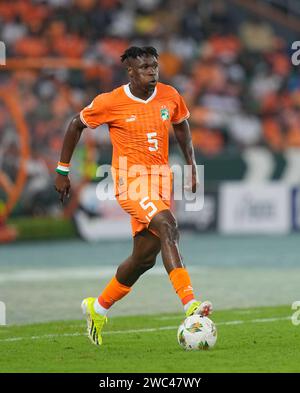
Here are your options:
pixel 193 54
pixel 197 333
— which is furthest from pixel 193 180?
pixel 193 54

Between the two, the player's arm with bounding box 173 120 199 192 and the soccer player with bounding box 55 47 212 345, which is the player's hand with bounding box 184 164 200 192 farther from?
the soccer player with bounding box 55 47 212 345

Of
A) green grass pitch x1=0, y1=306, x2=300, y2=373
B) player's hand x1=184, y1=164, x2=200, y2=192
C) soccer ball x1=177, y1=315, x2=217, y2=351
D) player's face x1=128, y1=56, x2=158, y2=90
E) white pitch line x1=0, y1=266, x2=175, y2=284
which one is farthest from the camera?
white pitch line x1=0, y1=266, x2=175, y2=284

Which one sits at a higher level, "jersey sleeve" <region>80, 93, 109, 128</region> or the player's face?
the player's face

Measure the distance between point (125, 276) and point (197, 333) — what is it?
1060 mm

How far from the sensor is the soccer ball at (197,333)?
25.9 ft

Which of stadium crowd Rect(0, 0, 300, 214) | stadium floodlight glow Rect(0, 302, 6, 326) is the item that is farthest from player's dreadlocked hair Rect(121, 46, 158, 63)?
stadium crowd Rect(0, 0, 300, 214)

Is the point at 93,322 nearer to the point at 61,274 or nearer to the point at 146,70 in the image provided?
the point at 146,70

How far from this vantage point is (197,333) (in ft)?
26.0

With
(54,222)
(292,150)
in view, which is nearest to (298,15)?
(292,150)

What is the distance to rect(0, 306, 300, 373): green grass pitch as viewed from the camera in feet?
24.2

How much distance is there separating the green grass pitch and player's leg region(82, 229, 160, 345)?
0.59ft

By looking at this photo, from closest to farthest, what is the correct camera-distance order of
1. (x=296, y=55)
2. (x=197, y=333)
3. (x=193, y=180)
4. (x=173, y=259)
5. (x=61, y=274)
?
(x=197, y=333) → (x=173, y=259) → (x=193, y=180) → (x=61, y=274) → (x=296, y=55)

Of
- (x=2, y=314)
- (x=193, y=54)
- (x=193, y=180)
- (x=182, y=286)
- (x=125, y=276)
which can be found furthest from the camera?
(x=193, y=54)
